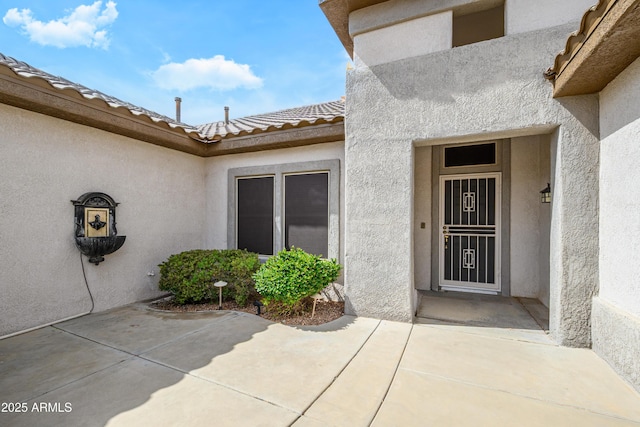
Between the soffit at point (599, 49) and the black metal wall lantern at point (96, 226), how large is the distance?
9201 millimetres

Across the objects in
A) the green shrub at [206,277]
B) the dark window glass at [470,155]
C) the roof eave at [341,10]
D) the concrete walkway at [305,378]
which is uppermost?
the roof eave at [341,10]

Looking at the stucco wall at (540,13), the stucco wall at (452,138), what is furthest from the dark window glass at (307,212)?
the stucco wall at (540,13)

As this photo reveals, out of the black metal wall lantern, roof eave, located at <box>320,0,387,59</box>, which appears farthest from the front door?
the black metal wall lantern

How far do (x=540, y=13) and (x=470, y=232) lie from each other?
→ 5255 mm

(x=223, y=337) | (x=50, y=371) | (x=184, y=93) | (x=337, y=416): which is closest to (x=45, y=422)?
(x=50, y=371)

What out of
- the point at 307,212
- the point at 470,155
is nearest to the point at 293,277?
the point at 307,212

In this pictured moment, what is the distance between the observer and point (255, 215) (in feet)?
28.0

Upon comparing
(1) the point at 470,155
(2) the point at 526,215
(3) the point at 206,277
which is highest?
(1) the point at 470,155

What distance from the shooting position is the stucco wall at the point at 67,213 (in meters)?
5.19

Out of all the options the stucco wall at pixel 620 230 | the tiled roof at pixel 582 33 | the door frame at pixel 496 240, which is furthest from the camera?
the door frame at pixel 496 240

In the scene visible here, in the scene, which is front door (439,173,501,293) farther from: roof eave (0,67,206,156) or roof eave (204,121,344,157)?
roof eave (0,67,206,156)

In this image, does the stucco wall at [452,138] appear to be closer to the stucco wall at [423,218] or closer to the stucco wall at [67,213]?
the stucco wall at [423,218]

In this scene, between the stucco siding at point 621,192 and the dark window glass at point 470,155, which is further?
the dark window glass at point 470,155

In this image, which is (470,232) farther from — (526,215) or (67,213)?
(67,213)
